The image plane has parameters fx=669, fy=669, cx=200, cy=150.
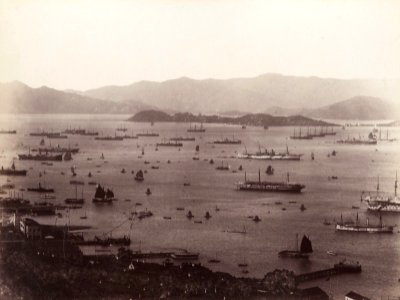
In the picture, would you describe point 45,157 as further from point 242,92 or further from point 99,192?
point 242,92

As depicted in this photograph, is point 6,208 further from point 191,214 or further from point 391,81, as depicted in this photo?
point 391,81

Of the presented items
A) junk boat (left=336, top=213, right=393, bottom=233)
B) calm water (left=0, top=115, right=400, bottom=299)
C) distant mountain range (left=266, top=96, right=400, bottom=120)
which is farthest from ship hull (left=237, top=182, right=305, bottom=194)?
junk boat (left=336, top=213, right=393, bottom=233)

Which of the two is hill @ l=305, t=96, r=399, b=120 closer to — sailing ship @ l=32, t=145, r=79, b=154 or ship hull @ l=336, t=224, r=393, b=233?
ship hull @ l=336, t=224, r=393, b=233

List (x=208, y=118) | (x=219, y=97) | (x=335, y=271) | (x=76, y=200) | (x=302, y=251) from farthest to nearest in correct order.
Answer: (x=208, y=118)
(x=76, y=200)
(x=219, y=97)
(x=302, y=251)
(x=335, y=271)

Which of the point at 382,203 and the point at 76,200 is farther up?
the point at 76,200

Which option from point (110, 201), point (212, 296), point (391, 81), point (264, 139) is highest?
point (391, 81)

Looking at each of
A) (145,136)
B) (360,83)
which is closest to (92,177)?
(145,136)

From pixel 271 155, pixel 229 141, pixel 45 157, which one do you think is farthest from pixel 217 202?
pixel 271 155
